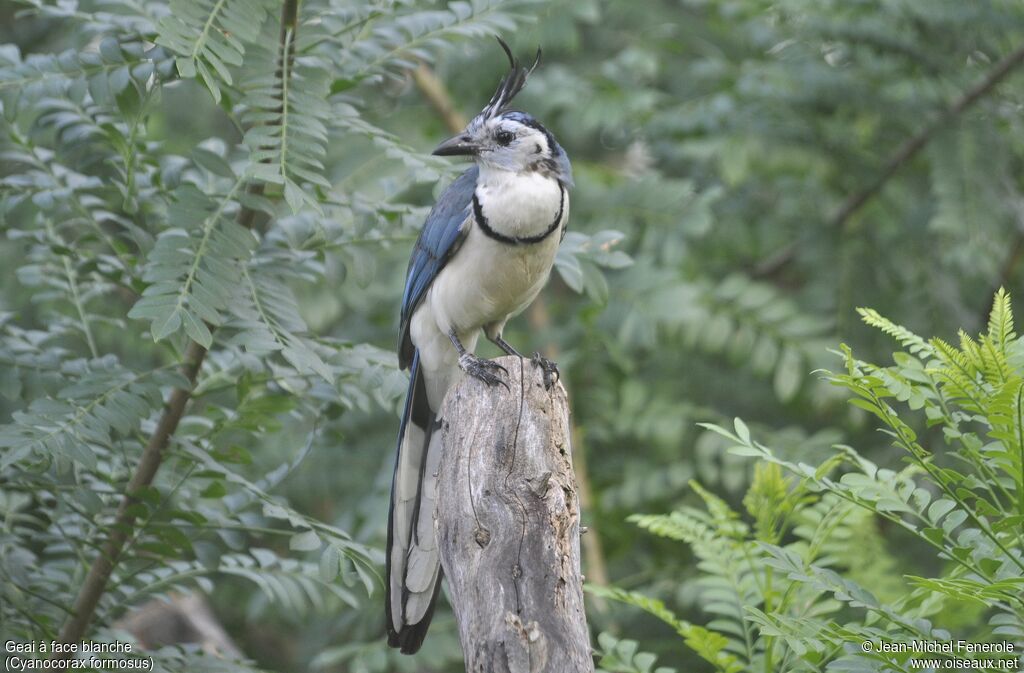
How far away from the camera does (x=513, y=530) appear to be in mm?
2463

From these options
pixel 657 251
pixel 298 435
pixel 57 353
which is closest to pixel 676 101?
pixel 657 251

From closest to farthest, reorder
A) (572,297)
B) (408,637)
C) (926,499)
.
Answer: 1. (926,499)
2. (408,637)
3. (572,297)

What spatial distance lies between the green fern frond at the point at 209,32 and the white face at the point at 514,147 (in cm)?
91

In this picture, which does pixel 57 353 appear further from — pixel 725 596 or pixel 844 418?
pixel 844 418

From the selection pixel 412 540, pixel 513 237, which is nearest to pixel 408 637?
pixel 412 540

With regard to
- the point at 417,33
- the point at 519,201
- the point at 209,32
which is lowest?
the point at 519,201

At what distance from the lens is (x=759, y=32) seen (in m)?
5.70

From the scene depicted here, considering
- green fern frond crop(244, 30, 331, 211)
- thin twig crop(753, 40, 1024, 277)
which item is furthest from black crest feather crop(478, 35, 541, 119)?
thin twig crop(753, 40, 1024, 277)

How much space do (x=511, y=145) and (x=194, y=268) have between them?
47.3 inches

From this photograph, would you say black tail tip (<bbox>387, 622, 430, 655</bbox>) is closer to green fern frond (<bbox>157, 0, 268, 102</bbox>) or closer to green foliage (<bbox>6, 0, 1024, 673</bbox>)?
green foliage (<bbox>6, 0, 1024, 673</bbox>)

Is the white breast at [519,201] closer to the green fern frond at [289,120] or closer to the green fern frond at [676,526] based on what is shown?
the green fern frond at [289,120]

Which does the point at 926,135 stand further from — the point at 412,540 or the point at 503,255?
the point at 412,540

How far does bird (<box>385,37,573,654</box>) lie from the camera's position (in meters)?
3.15

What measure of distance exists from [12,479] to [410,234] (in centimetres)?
135
